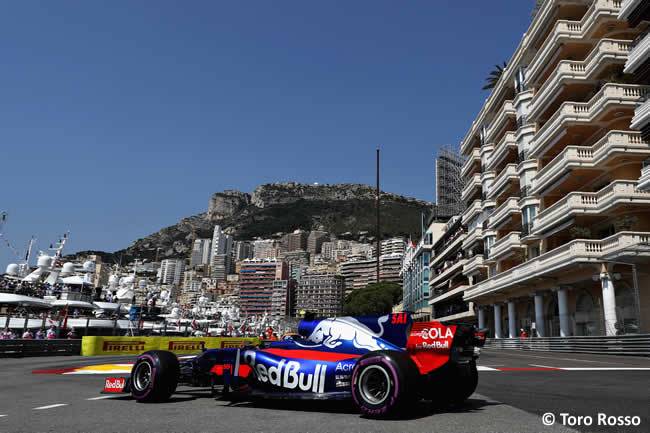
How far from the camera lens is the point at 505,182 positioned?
1743 inches

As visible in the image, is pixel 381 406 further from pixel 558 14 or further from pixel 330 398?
pixel 558 14

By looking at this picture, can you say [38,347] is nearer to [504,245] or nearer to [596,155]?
[596,155]

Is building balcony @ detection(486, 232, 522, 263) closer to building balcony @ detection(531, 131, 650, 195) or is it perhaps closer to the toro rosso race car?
building balcony @ detection(531, 131, 650, 195)

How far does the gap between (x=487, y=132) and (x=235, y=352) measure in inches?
1926

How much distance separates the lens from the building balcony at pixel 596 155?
29891 millimetres

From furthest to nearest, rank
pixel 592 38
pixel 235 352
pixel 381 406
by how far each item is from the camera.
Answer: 1. pixel 592 38
2. pixel 235 352
3. pixel 381 406

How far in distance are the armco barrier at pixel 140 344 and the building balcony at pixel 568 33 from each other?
29560mm

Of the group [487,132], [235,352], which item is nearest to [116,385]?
[235,352]

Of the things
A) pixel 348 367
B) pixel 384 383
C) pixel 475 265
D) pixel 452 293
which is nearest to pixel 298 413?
pixel 348 367

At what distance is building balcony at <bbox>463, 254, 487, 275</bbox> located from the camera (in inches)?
1999

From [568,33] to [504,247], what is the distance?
17.3m

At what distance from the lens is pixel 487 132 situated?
5162 cm

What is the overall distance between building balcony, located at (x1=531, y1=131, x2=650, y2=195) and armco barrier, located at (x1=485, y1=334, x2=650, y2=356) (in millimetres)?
10994

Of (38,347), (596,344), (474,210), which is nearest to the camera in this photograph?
(38,347)
